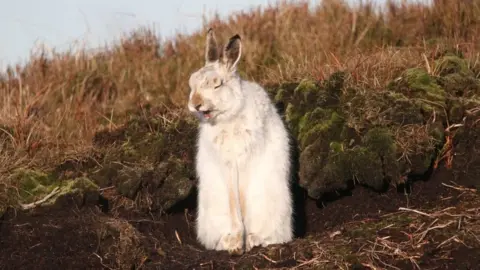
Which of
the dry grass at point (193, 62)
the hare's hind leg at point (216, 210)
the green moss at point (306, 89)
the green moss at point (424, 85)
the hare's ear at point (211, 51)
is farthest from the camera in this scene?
the dry grass at point (193, 62)

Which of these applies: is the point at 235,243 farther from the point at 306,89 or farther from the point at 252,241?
the point at 306,89

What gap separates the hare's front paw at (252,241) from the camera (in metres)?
6.75

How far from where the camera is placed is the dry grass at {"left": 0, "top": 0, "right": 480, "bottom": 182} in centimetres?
895

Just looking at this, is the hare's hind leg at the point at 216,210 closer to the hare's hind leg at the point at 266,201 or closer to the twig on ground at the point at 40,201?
the hare's hind leg at the point at 266,201

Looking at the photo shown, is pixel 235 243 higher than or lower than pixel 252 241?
higher

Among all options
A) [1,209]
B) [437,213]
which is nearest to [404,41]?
[437,213]

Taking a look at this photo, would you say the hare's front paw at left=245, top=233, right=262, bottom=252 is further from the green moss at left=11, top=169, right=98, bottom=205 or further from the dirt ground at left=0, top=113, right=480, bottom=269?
the green moss at left=11, top=169, right=98, bottom=205

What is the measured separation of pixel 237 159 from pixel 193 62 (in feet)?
15.8

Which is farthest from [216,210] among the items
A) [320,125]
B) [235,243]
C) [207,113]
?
[320,125]

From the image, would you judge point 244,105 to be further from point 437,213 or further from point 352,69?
point 352,69

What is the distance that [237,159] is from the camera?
6.61m

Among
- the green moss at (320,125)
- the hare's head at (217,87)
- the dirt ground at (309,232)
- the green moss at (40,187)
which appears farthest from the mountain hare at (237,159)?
the green moss at (40,187)

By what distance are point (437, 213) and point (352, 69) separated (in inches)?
109

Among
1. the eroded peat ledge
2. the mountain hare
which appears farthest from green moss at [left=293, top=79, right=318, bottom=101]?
the mountain hare
